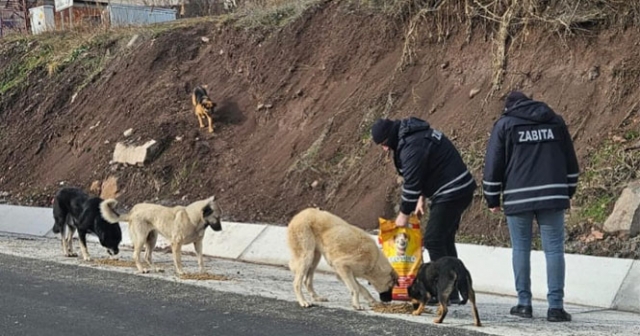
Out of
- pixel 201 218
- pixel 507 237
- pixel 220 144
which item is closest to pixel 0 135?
pixel 220 144

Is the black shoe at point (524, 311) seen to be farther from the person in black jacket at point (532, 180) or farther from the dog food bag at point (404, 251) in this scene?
the dog food bag at point (404, 251)

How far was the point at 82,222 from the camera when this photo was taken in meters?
11.7

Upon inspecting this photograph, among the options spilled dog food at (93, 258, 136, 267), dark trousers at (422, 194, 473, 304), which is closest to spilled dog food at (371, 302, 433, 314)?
dark trousers at (422, 194, 473, 304)

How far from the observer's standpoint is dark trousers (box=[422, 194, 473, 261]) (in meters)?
7.95

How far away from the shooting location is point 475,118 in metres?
13.1

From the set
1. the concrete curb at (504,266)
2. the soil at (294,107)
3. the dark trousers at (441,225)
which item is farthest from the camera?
the soil at (294,107)

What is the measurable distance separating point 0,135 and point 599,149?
1600 cm

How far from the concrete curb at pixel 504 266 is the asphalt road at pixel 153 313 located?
2441 mm

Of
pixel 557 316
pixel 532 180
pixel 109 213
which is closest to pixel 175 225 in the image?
pixel 109 213

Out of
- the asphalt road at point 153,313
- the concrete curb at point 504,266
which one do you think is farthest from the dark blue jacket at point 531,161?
the concrete curb at point 504,266

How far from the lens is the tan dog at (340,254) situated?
7.86 m

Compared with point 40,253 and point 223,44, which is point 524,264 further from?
point 223,44

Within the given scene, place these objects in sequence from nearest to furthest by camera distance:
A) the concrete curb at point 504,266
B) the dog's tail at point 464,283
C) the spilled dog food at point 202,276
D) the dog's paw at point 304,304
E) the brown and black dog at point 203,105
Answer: the dog's tail at point 464,283
the dog's paw at point 304,304
the concrete curb at point 504,266
the spilled dog food at point 202,276
the brown and black dog at point 203,105

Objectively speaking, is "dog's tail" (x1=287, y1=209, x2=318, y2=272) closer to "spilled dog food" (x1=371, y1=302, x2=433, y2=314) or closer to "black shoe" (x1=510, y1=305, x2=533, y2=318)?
"spilled dog food" (x1=371, y1=302, x2=433, y2=314)
